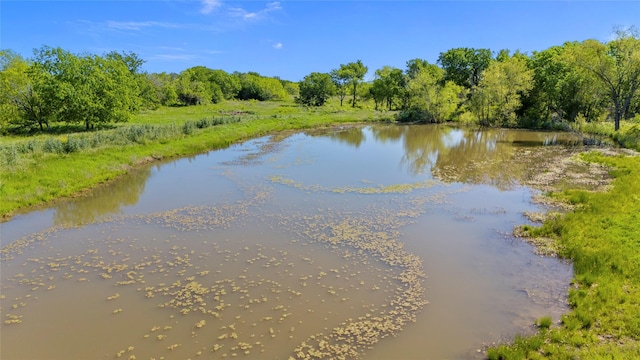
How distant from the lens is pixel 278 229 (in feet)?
45.8

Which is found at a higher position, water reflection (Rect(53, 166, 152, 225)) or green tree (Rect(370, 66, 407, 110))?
green tree (Rect(370, 66, 407, 110))

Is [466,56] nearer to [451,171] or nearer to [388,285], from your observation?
[451,171]

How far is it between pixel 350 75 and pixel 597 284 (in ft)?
281

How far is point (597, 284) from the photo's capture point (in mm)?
9305

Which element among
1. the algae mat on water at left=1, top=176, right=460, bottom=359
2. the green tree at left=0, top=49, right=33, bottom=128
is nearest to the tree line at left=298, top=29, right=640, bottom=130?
the algae mat on water at left=1, top=176, right=460, bottom=359

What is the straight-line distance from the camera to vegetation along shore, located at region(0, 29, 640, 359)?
8320 mm

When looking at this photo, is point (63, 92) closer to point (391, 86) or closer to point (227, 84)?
point (391, 86)

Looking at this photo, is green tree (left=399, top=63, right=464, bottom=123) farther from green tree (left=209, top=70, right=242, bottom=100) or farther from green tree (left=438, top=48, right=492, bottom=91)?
green tree (left=209, top=70, right=242, bottom=100)

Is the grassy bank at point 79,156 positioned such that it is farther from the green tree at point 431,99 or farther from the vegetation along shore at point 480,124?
the green tree at point 431,99

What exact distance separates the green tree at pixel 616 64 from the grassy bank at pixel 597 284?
2285 centimetres

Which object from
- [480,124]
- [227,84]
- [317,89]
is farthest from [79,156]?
[227,84]

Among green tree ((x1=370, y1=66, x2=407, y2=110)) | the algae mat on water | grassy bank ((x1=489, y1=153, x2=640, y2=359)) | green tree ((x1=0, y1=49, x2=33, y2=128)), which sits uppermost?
green tree ((x1=370, y1=66, x2=407, y2=110))

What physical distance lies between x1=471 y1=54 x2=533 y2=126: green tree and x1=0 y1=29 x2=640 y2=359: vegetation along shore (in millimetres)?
171

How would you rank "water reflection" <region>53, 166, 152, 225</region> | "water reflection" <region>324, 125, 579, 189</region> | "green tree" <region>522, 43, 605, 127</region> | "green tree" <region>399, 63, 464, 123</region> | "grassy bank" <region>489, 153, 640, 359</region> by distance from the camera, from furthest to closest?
"green tree" <region>399, 63, 464, 123</region>
"green tree" <region>522, 43, 605, 127</region>
"water reflection" <region>324, 125, 579, 189</region>
"water reflection" <region>53, 166, 152, 225</region>
"grassy bank" <region>489, 153, 640, 359</region>
